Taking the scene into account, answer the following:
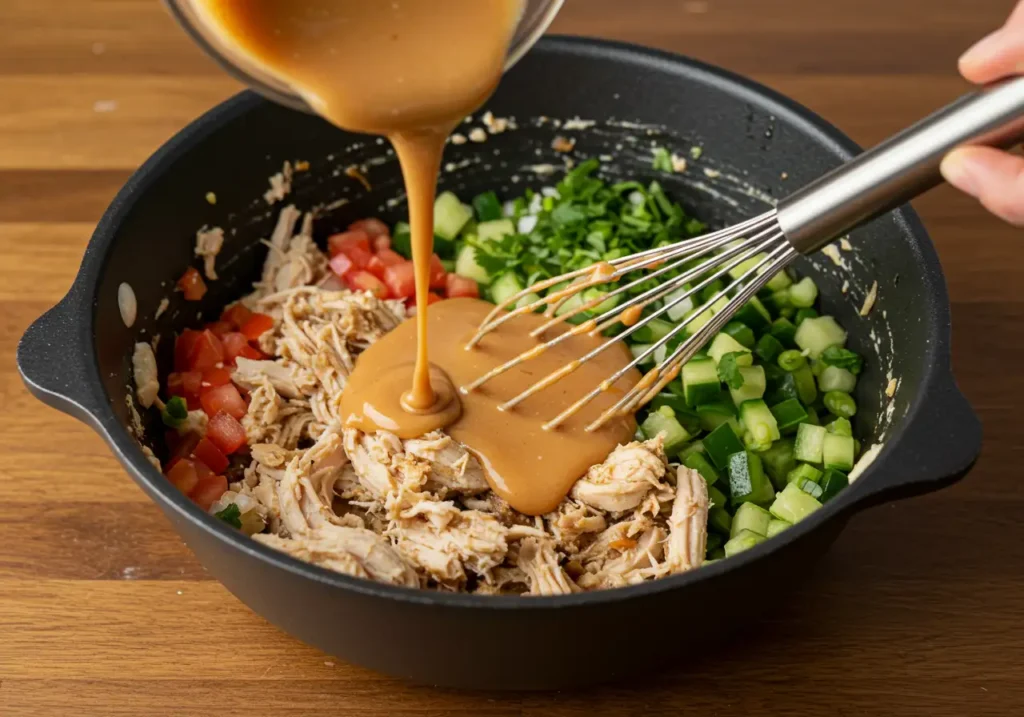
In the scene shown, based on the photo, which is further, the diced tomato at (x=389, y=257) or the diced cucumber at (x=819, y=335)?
the diced tomato at (x=389, y=257)

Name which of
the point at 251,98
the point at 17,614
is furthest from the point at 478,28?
the point at 17,614

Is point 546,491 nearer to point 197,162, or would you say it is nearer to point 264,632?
point 264,632

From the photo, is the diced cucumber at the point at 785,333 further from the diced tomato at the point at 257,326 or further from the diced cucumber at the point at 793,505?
the diced tomato at the point at 257,326

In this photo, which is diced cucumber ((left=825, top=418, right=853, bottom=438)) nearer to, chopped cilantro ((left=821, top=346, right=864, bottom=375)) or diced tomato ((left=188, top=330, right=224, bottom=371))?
chopped cilantro ((left=821, top=346, right=864, bottom=375))

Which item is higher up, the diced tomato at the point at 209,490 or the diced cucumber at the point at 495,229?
the diced cucumber at the point at 495,229

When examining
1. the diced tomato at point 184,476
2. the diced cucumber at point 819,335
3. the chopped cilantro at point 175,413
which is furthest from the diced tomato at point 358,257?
the diced cucumber at point 819,335

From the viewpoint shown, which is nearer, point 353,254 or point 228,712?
point 228,712

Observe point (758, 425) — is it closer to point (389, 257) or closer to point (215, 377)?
point (389, 257)
